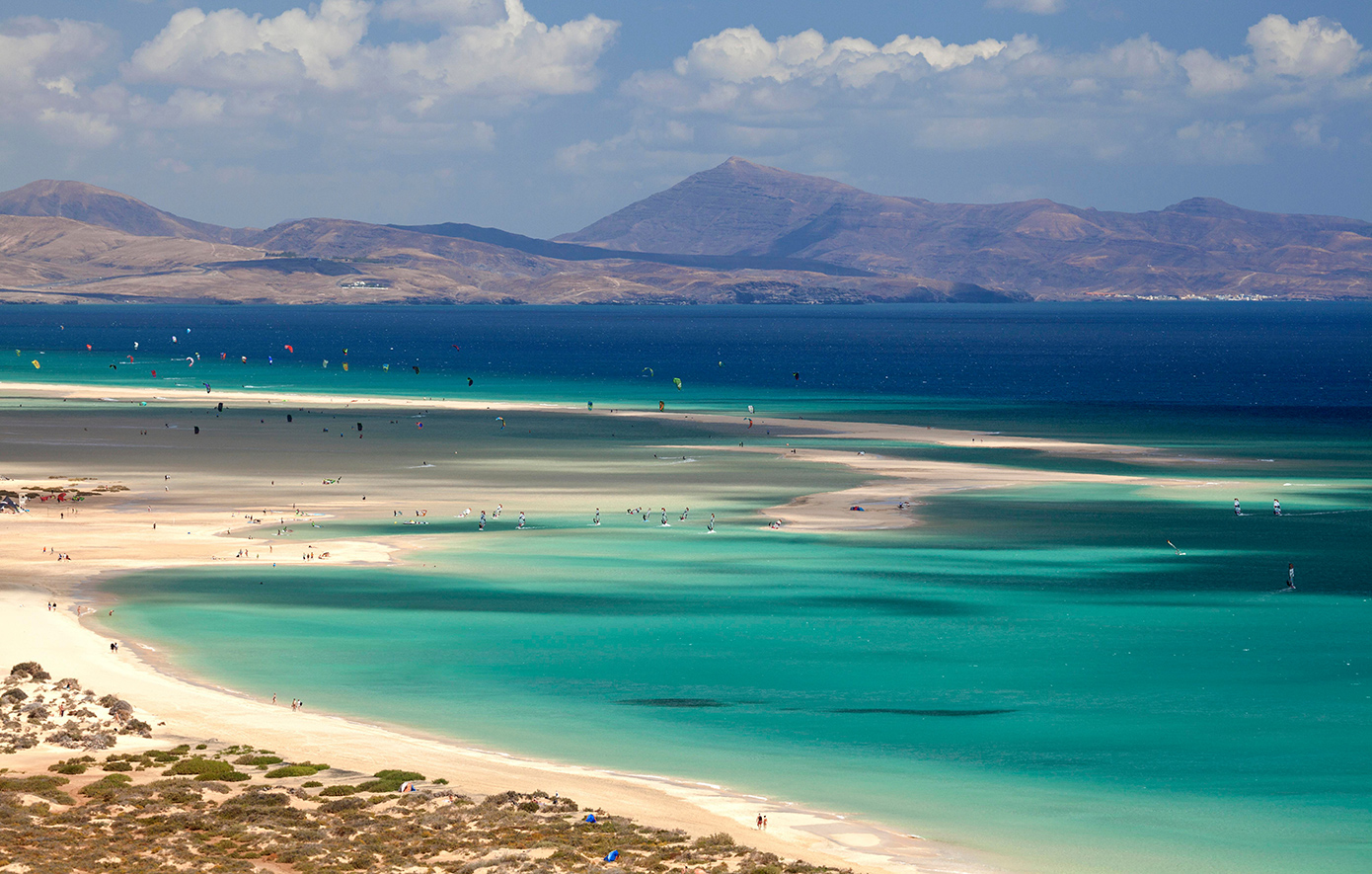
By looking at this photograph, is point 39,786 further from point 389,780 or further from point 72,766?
point 389,780

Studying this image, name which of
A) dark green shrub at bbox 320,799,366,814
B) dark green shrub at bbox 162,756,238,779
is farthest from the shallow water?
dark green shrub at bbox 320,799,366,814

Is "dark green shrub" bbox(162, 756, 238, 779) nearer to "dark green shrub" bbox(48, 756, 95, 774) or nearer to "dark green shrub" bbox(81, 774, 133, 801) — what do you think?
"dark green shrub" bbox(81, 774, 133, 801)

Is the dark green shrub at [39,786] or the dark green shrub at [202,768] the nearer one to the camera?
the dark green shrub at [39,786]

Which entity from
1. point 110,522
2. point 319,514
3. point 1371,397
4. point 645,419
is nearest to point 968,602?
point 319,514

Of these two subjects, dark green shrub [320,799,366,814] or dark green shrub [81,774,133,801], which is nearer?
dark green shrub [320,799,366,814]

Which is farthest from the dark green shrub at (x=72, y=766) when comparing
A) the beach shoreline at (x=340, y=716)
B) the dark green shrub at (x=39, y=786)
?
the beach shoreline at (x=340, y=716)

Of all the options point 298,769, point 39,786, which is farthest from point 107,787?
point 298,769

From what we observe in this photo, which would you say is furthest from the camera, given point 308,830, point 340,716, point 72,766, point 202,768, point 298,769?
point 340,716

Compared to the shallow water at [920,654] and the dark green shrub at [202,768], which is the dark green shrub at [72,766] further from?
the shallow water at [920,654]

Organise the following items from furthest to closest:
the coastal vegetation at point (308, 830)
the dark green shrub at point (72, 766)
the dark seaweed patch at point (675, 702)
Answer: the dark seaweed patch at point (675, 702) → the dark green shrub at point (72, 766) → the coastal vegetation at point (308, 830)
